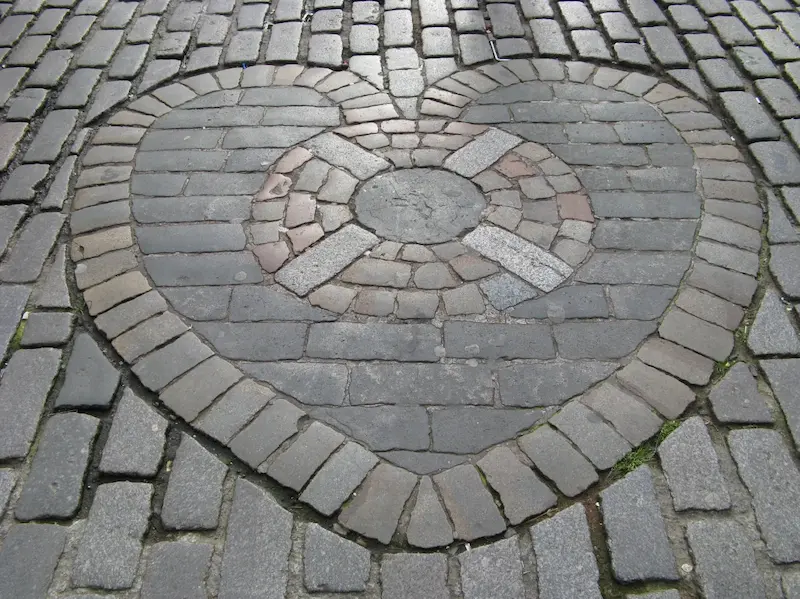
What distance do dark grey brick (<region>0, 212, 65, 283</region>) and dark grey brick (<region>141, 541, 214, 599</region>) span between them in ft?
5.01

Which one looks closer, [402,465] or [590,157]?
[402,465]

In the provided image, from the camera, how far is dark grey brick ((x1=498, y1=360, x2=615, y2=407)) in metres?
2.73

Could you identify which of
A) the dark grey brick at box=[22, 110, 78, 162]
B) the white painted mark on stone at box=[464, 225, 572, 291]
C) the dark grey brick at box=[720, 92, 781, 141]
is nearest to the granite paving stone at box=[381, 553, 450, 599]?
the white painted mark on stone at box=[464, 225, 572, 291]

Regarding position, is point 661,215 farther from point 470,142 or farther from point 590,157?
point 470,142

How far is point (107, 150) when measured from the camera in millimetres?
3863

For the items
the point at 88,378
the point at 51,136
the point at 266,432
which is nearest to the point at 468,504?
the point at 266,432

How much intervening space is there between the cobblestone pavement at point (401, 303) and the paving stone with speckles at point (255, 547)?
11 mm

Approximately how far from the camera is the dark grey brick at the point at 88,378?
2.70 m

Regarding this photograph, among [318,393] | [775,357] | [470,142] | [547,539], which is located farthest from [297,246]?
[775,357]

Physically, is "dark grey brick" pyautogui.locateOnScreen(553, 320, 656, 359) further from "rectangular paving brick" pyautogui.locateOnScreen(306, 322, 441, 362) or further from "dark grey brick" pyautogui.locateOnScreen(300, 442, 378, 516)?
"dark grey brick" pyautogui.locateOnScreen(300, 442, 378, 516)

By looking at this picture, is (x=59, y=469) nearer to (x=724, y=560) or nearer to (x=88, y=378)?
(x=88, y=378)

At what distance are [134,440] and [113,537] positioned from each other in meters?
0.38

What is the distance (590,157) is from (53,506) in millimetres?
2984

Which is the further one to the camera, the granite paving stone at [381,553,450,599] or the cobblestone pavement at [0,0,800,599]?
the cobblestone pavement at [0,0,800,599]
